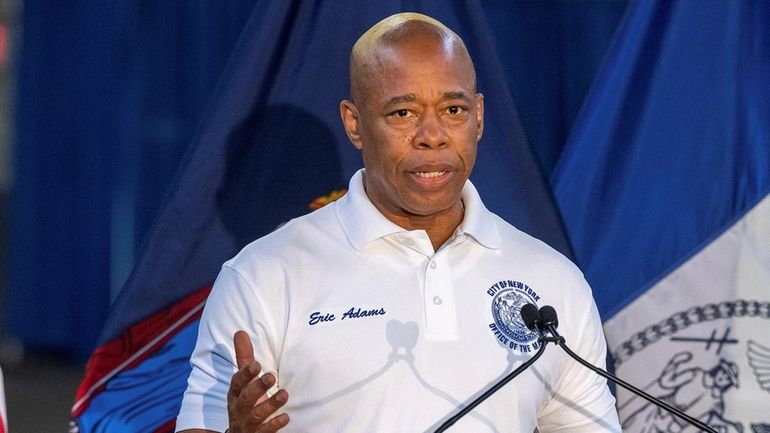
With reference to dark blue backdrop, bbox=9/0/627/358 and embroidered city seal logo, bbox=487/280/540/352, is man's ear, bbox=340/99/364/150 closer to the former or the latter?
embroidered city seal logo, bbox=487/280/540/352

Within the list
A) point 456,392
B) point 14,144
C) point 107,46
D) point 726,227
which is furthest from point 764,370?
point 14,144

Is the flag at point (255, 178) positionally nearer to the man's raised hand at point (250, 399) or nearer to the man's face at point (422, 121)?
the man's face at point (422, 121)

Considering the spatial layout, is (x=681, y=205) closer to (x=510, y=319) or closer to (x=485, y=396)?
(x=510, y=319)

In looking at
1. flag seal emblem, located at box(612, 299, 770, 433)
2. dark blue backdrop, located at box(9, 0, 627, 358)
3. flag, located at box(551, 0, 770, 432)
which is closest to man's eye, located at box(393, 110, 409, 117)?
flag, located at box(551, 0, 770, 432)

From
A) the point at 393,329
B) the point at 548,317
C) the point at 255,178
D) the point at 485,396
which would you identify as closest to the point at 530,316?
the point at 548,317

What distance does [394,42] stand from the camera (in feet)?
7.27

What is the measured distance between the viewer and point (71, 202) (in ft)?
17.9

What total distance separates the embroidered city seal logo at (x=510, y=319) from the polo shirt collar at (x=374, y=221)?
0.10m

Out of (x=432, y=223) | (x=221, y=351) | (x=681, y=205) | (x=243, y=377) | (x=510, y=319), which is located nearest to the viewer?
(x=243, y=377)

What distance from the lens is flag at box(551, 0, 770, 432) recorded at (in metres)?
2.72

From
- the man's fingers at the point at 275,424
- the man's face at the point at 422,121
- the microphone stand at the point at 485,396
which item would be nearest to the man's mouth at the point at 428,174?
the man's face at the point at 422,121

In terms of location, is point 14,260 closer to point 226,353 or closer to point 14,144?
point 14,144

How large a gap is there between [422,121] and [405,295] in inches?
11.9

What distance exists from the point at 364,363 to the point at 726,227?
113 centimetres
